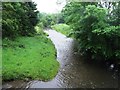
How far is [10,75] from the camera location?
15672 millimetres

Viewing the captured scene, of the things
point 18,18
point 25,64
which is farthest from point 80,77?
point 18,18

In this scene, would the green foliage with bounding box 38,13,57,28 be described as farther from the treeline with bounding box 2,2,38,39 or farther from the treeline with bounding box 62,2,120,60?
the treeline with bounding box 62,2,120,60

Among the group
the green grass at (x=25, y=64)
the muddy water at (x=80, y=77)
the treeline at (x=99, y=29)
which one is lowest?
the muddy water at (x=80, y=77)

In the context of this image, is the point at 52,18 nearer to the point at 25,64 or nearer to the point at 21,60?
the point at 21,60

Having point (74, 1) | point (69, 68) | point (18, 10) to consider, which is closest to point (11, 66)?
point (69, 68)

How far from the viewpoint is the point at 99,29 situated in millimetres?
18312

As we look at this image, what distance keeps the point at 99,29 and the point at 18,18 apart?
15.4 m

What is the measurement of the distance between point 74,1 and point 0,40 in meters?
9.76

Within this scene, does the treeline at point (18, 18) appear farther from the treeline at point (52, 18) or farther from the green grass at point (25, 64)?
the treeline at point (52, 18)

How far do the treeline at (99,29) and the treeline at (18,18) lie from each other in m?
7.67

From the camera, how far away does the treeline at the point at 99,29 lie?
60.7ft

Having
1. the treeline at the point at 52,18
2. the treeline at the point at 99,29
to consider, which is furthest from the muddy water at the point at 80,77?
the treeline at the point at 52,18

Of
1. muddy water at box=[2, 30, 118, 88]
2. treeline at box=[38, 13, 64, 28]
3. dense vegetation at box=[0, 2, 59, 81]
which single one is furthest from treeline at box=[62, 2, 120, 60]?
treeline at box=[38, 13, 64, 28]

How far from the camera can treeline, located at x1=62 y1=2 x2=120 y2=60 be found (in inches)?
728
